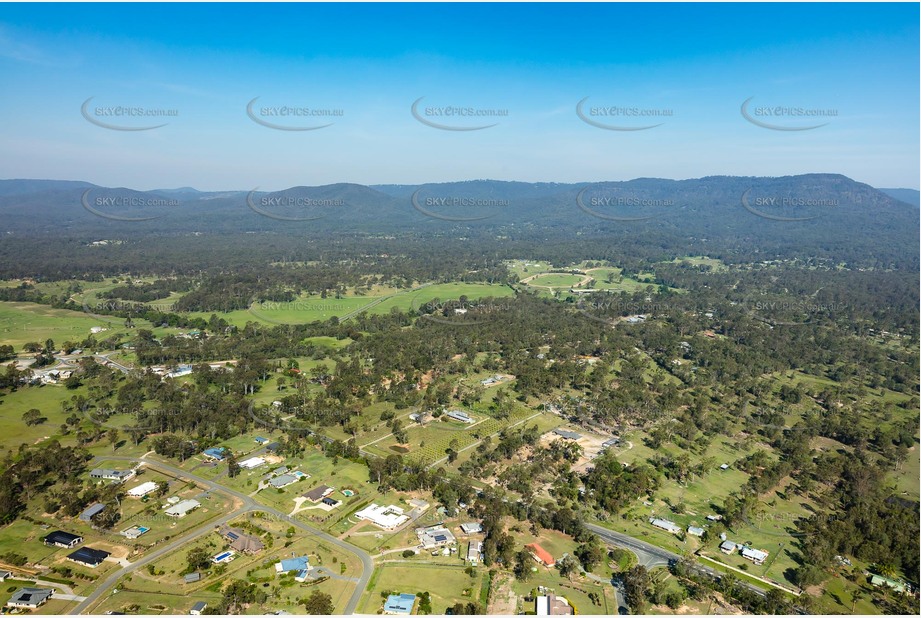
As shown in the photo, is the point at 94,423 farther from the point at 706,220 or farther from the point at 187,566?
the point at 706,220

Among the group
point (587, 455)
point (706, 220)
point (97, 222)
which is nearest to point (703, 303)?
point (587, 455)

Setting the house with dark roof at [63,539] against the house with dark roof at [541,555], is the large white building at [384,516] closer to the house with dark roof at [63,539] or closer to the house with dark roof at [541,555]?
the house with dark roof at [541,555]

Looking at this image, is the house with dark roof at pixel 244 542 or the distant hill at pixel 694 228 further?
the distant hill at pixel 694 228

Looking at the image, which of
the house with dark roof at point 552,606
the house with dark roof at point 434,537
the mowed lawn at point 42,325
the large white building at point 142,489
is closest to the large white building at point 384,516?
the house with dark roof at point 434,537

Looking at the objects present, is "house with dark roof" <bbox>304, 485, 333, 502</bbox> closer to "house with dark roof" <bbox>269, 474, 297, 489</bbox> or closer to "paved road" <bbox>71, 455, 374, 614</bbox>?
"house with dark roof" <bbox>269, 474, 297, 489</bbox>

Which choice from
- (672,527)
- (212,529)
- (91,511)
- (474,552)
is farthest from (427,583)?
(91,511)

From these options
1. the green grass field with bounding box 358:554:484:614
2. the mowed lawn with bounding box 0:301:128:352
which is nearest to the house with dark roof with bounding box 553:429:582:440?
the green grass field with bounding box 358:554:484:614

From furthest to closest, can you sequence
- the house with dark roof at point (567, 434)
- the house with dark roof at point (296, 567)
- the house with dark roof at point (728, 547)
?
the house with dark roof at point (567, 434) < the house with dark roof at point (728, 547) < the house with dark roof at point (296, 567)
